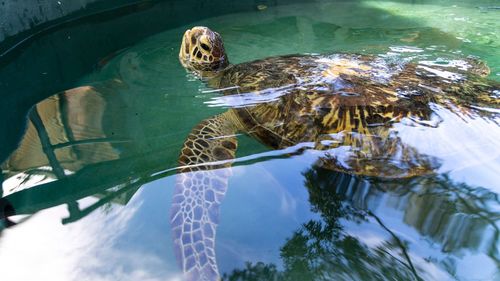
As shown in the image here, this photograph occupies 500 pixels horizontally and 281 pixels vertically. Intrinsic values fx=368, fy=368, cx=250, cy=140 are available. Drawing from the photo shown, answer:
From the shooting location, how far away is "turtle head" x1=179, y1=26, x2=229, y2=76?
309 cm

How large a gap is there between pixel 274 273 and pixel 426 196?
1.05m

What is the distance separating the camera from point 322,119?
2170mm

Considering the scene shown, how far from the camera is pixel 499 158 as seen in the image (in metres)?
2.11

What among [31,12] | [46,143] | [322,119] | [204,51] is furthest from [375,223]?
[31,12]

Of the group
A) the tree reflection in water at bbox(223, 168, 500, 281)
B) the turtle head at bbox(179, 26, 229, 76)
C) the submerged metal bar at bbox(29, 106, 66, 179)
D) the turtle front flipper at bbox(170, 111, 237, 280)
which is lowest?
the tree reflection in water at bbox(223, 168, 500, 281)

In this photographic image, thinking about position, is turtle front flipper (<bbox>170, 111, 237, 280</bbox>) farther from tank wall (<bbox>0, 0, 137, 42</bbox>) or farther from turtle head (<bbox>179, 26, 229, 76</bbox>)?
tank wall (<bbox>0, 0, 137, 42</bbox>)

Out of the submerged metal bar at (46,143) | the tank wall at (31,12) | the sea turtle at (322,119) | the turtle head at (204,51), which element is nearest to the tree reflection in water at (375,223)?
the sea turtle at (322,119)

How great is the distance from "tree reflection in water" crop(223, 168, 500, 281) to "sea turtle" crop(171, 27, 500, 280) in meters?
0.14

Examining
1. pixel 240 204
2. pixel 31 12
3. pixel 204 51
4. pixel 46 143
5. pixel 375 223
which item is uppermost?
pixel 31 12

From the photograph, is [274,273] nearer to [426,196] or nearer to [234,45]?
[426,196]

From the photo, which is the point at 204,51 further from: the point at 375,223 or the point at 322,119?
the point at 375,223

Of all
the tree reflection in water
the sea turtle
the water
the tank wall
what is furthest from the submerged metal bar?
the tank wall

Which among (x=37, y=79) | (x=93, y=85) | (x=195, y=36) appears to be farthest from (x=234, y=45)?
(x=37, y=79)

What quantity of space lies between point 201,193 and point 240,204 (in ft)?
0.72
